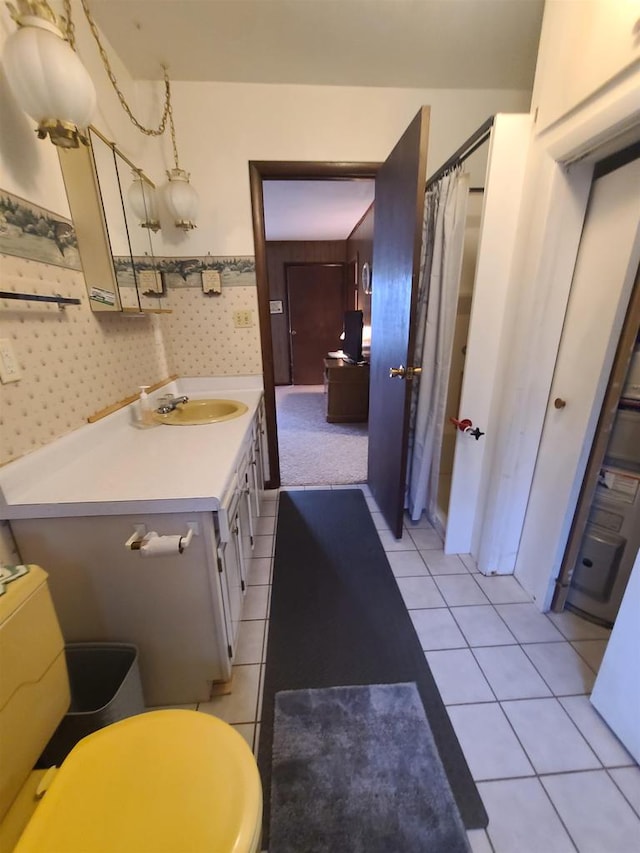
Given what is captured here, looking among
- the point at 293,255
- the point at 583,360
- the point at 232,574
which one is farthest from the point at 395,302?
the point at 293,255

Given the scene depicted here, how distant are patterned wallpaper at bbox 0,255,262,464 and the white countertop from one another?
74mm

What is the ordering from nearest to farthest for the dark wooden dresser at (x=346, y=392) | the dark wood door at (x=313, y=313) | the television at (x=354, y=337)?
the dark wooden dresser at (x=346, y=392), the television at (x=354, y=337), the dark wood door at (x=313, y=313)

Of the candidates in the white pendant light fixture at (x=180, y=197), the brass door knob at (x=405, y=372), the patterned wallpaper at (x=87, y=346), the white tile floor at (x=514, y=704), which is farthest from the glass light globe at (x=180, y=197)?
the white tile floor at (x=514, y=704)

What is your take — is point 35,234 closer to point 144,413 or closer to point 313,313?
point 144,413

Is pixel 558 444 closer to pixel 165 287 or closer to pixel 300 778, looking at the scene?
pixel 300 778

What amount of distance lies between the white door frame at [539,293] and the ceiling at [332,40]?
0.73 m

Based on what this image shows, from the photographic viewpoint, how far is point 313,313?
580cm

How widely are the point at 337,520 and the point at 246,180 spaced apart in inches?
83.9

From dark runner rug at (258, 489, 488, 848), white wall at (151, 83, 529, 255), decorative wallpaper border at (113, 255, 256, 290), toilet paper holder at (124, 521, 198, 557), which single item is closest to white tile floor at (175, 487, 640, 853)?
dark runner rug at (258, 489, 488, 848)

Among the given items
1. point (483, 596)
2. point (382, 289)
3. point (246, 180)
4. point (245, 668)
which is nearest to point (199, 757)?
point (245, 668)

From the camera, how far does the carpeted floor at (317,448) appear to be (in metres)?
2.83

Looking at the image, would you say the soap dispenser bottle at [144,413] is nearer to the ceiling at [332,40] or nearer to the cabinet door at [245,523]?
the cabinet door at [245,523]

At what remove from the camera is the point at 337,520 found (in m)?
2.25

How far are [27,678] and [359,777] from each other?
93 cm
